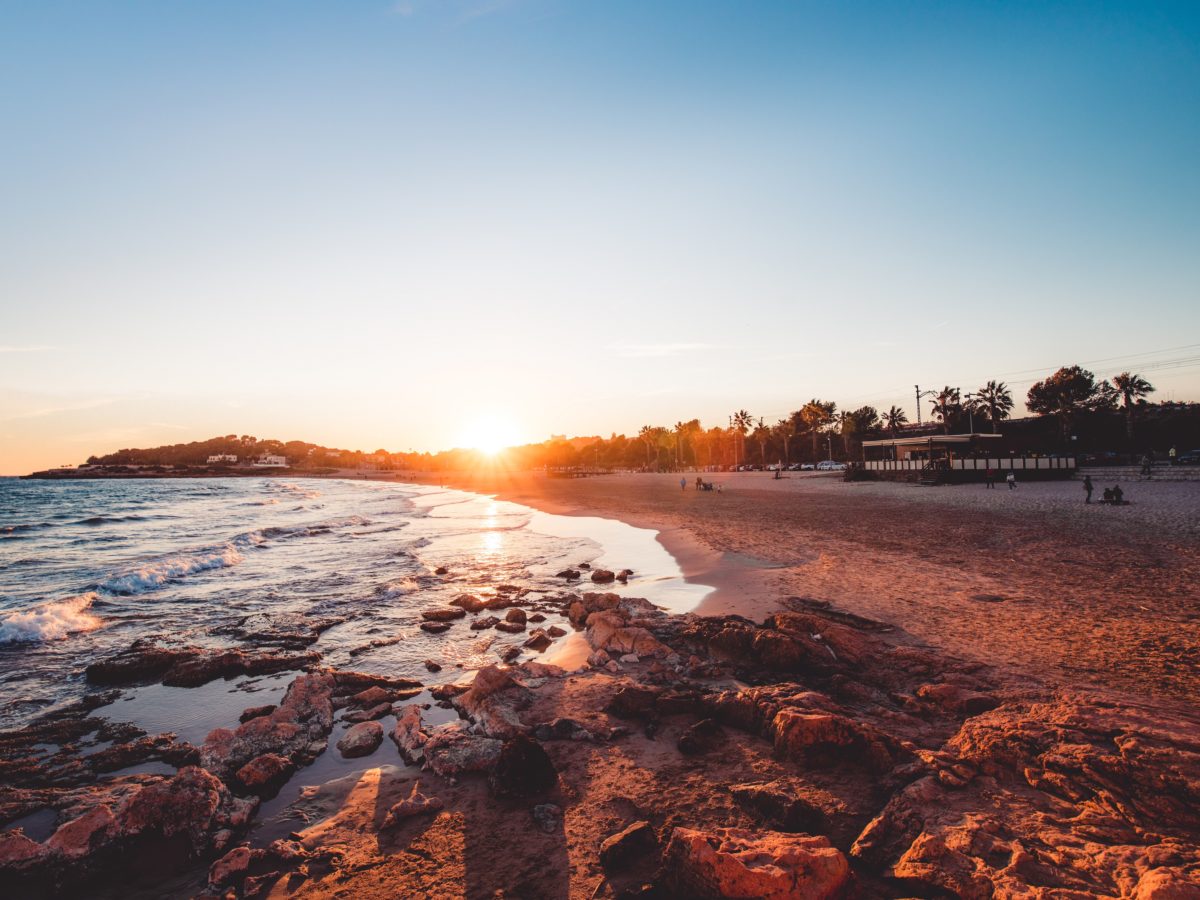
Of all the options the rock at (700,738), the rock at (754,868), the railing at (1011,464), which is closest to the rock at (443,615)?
the rock at (700,738)

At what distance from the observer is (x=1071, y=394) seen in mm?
82375

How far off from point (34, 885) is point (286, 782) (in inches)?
77.4

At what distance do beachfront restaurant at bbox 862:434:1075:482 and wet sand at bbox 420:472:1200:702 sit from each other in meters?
14.2

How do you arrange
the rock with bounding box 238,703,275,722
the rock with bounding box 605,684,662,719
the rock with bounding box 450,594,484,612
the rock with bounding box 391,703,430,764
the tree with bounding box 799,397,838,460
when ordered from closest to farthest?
the rock with bounding box 391,703,430,764 → the rock with bounding box 605,684,662,719 → the rock with bounding box 238,703,275,722 → the rock with bounding box 450,594,484,612 → the tree with bounding box 799,397,838,460

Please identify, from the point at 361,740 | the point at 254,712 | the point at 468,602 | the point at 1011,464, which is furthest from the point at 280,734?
the point at 1011,464

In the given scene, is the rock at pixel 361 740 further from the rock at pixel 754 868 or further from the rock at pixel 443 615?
the rock at pixel 443 615

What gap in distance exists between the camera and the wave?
12062mm

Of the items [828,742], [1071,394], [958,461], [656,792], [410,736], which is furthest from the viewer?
[1071,394]

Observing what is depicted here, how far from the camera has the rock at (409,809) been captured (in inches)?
202

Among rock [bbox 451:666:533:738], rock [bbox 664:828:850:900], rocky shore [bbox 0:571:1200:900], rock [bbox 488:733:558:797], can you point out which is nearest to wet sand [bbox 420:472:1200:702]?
rocky shore [bbox 0:571:1200:900]

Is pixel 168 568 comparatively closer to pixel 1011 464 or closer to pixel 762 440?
pixel 1011 464

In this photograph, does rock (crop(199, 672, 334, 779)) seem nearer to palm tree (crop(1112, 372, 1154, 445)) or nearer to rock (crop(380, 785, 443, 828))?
rock (crop(380, 785, 443, 828))

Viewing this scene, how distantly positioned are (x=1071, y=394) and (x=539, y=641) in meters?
104

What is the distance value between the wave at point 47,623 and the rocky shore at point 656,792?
604 centimetres
